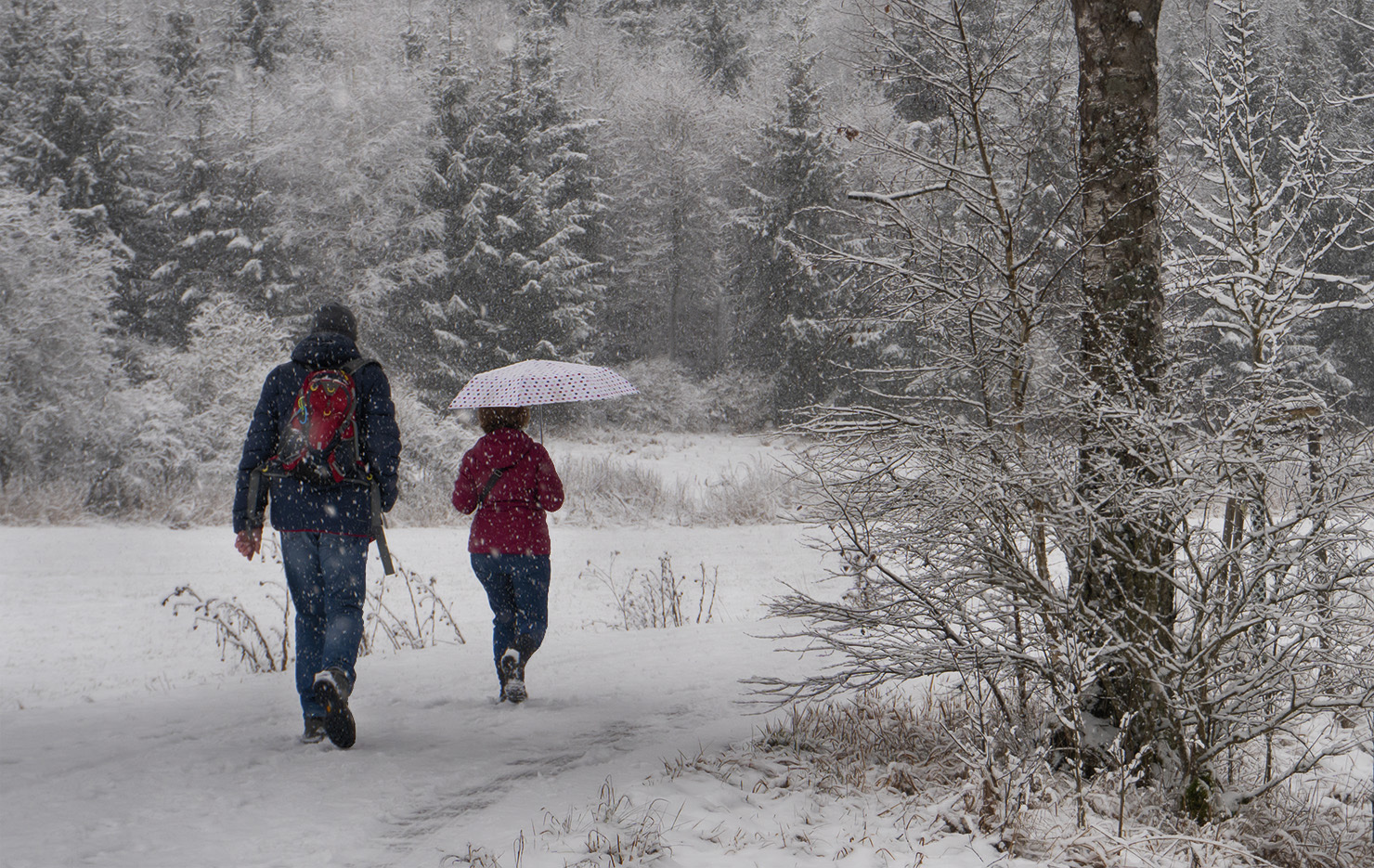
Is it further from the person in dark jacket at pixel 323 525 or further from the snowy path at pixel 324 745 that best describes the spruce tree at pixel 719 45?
the person in dark jacket at pixel 323 525

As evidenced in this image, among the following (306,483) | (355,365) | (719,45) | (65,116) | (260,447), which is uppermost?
(719,45)

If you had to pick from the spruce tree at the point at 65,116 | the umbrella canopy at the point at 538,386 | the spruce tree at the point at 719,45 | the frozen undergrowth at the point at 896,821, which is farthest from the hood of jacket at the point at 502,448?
the spruce tree at the point at 719,45

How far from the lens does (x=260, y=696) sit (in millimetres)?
5438

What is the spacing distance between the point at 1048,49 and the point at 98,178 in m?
34.1

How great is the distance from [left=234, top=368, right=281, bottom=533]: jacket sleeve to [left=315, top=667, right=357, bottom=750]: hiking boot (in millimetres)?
749

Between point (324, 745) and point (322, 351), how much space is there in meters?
1.72

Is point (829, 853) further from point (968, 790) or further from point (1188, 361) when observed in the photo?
point (1188, 361)

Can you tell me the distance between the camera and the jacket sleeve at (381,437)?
14.5ft

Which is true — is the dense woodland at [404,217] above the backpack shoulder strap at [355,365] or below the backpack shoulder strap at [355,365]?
above

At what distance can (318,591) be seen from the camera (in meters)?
4.38

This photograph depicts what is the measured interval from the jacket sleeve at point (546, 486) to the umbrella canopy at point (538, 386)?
30 cm

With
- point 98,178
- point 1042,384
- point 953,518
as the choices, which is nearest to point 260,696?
point 953,518

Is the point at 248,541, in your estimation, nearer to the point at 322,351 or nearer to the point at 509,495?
the point at 322,351

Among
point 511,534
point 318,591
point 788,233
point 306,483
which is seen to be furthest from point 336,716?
point 788,233
